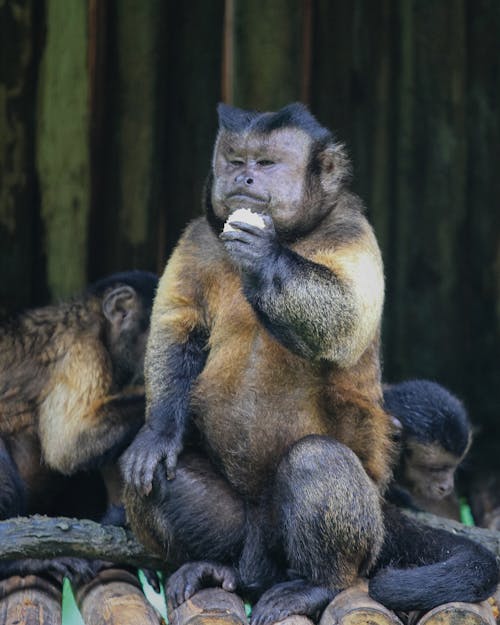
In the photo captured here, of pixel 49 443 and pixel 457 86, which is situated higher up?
pixel 457 86

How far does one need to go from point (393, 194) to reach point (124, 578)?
12.0 feet

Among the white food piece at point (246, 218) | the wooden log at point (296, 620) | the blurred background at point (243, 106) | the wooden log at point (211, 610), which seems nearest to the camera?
the wooden log at point (211, 610)

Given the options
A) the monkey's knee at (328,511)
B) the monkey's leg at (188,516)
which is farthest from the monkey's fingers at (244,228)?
the monkey's leg at (188,516)

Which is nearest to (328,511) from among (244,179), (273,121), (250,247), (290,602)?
(290,602)

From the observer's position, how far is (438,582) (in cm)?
744

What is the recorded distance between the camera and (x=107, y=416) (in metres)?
9.03

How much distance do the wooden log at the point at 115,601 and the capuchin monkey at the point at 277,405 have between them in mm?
203

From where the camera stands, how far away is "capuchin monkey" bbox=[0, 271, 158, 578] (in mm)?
8984

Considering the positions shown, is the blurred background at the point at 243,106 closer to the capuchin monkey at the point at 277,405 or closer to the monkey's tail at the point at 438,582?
Result: the capuchin monkey at the point at 277,405

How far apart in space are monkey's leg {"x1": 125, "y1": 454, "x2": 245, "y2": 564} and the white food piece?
1276mm

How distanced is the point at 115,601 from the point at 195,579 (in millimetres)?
419

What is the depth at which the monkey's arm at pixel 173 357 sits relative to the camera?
793 cm

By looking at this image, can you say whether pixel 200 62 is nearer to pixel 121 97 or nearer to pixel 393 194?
pixel 121 97

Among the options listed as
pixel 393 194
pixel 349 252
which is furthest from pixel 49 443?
pixel 393 194
